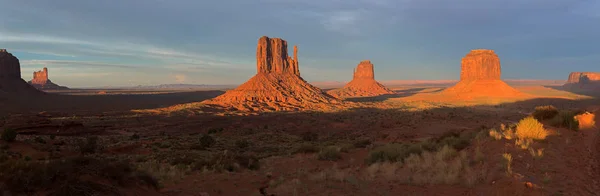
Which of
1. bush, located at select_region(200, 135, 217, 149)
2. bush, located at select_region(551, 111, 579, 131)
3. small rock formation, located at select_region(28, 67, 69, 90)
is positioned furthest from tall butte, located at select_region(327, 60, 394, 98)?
small rock formation, located at select_region(28, 67, 69, 90)

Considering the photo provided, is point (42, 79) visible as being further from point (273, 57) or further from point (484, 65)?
point (484, 65)

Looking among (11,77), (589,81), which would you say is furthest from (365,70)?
(11,77)

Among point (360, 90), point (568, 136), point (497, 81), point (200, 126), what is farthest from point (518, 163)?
point (360, 90)

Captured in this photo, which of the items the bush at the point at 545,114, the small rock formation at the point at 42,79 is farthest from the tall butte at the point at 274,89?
the small rock formation at the point at 42,79

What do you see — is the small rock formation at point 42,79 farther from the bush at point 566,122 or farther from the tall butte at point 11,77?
the bush at point 566,122

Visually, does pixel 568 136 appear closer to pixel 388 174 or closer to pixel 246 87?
pixel 388 174

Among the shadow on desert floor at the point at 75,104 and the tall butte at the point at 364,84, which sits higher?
the tall butte at the point at 364,84
